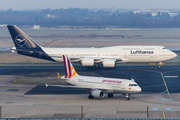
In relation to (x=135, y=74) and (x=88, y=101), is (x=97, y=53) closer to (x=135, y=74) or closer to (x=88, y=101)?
(x=135, y=74)

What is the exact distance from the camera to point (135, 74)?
61219mm

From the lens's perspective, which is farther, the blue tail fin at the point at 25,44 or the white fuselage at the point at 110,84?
the blue tail fin at the point at 25,44

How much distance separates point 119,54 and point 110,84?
27303 millimetres

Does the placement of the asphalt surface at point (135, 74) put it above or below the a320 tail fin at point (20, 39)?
below

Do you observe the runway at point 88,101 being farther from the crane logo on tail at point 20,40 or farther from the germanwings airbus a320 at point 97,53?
the crane logo on tail at point 20,40

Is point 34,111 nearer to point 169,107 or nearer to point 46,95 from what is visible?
point 46,95

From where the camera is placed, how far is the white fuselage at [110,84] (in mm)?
40625

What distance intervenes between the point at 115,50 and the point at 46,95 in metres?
27.9

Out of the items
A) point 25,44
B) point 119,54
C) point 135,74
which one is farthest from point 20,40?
point 135,74

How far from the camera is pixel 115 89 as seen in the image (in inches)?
1631

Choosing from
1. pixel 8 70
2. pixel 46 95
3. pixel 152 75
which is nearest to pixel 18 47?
pixel 8 70

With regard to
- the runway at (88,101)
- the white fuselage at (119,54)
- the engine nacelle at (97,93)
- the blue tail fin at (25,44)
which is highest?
the blue tail fin at (25,44)

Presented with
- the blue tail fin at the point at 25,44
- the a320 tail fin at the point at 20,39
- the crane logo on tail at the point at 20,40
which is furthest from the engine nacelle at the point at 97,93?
the crane logo on tail at the point at 20,40

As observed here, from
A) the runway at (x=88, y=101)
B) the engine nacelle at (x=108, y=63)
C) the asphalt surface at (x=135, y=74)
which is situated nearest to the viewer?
the runway at (x=88, y=101)
